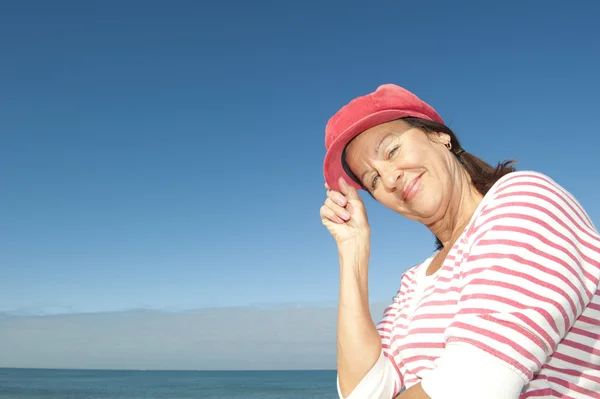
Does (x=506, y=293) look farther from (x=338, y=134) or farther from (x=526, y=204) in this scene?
(x=338, y=134)

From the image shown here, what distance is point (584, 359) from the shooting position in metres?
1.47

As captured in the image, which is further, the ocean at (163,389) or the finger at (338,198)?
the ocean at (163,389)

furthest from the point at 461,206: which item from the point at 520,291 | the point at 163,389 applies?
the point at 163,389

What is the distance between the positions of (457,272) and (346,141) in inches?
28.9

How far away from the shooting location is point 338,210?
7.86 ft

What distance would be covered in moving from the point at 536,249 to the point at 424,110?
953mm

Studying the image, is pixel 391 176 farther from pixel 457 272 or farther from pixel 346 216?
pixel 457 272

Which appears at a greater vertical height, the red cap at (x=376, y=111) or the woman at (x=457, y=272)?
the red cap at (x=376, y=111)

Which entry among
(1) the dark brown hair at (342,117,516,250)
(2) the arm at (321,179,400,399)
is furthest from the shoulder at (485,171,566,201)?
(2) the arm at (321,179,400,399)

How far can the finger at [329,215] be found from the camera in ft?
7.85

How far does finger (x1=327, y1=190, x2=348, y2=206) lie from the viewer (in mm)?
2411

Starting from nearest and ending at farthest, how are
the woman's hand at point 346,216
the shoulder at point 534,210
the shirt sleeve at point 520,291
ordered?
the shirt sleeve at point 520,291 < the shoulder at point 534,210 < the woman's hand at point 346,216

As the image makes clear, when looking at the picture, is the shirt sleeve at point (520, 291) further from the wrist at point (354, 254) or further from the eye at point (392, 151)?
the wrist at point (354, 254)

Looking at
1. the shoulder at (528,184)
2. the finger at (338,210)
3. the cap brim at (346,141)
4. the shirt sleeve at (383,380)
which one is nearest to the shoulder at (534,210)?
the shoulder at (528,184)
